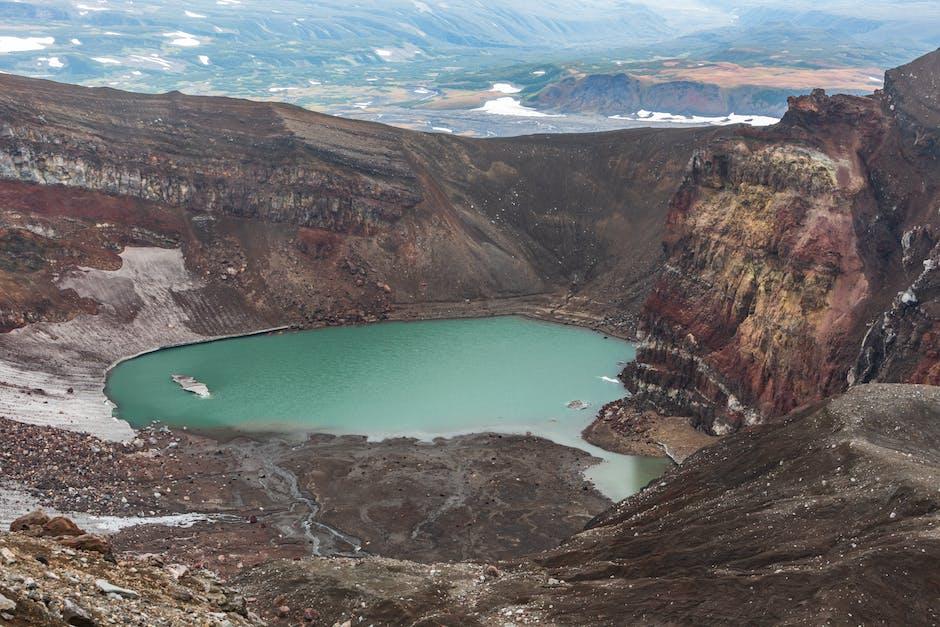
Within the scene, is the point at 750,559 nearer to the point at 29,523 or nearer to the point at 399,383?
the point at 29,523

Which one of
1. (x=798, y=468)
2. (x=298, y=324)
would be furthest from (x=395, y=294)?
(x=798, y=468)

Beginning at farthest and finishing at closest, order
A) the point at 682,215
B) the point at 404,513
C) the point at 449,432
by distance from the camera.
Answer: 1. the point at 682,215
2. the point at 449,432
3. the point at 404,513

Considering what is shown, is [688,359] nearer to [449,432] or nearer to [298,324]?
[449,432]

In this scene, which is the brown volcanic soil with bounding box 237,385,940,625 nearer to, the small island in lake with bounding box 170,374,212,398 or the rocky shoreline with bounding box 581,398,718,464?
the rocky shoreline with bounding box 581,398,718,464

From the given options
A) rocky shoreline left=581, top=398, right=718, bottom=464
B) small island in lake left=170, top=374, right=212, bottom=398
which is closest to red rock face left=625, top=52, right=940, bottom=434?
rocky shoreline left=581, top=398, right=718, bottom=464

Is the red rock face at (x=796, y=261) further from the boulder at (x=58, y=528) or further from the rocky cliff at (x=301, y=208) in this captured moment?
the boulder at (x=58, y=528)

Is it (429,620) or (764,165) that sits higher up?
(764,165)
